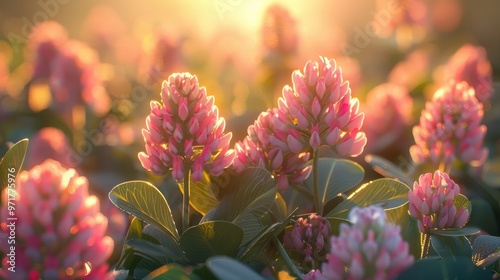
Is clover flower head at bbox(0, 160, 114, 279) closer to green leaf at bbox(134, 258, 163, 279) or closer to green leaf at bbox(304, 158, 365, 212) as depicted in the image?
green leaf at bbox(134, 258, 163, 279)

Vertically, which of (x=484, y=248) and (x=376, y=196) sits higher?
(x=376, y=196)

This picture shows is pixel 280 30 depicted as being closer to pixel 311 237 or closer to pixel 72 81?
pixel 72 81

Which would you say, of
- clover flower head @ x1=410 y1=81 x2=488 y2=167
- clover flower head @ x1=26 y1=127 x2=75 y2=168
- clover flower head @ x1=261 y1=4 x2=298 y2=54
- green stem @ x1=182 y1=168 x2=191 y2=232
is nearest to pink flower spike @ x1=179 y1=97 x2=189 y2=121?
green stem @ x1=182 y1=168 x2=191 y2=232

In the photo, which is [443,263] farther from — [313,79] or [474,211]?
[474,211]

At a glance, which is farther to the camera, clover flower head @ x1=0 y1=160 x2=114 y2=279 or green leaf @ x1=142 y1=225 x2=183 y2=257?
green leaf @ x1=142 y1=225 x2=183 y2=257

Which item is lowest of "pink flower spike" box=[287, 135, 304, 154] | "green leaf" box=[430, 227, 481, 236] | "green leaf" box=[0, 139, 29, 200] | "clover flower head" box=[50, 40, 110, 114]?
"green leaf" box=[430, 227, 481, 236]

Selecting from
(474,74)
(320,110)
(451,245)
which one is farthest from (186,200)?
(474,74)

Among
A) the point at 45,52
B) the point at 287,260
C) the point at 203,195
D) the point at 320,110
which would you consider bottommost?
the point at 287,260
